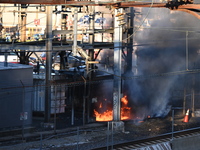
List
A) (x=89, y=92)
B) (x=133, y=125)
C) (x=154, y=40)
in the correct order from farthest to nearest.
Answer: (x=154, y=40), (x=89, y=92), (x=133, y=125)

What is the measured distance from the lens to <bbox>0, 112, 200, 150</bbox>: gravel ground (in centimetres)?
1355

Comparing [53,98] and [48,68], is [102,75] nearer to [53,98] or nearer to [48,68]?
[53,98]

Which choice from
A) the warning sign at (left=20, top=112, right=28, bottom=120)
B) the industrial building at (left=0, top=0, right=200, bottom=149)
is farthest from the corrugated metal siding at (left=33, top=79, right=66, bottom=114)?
the warning sign at (left=20, top=112, right=28, bottom=120)

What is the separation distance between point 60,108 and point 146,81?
15.9 feet

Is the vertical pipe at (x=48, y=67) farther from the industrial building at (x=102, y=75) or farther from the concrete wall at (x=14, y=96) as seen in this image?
the concrete wall at (x=14, y=96)

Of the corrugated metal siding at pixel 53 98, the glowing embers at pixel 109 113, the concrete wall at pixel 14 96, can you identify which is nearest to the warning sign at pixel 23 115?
the concrete wall at pixel 14 96

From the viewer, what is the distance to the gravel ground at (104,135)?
13.5 m

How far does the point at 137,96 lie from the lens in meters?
19.9

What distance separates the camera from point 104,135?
15.3m

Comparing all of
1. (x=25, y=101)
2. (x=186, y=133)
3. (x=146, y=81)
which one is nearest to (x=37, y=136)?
(x=25, y=101)

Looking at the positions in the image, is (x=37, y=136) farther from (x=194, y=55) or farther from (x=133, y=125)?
(x=194, y=55)

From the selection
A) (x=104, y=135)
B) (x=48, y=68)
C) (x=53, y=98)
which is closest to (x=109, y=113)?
(x=53, y=98)

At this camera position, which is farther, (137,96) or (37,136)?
(137,96)

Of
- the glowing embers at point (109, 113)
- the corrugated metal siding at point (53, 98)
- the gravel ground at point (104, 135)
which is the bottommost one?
the gravel ground at point (104, 135)
